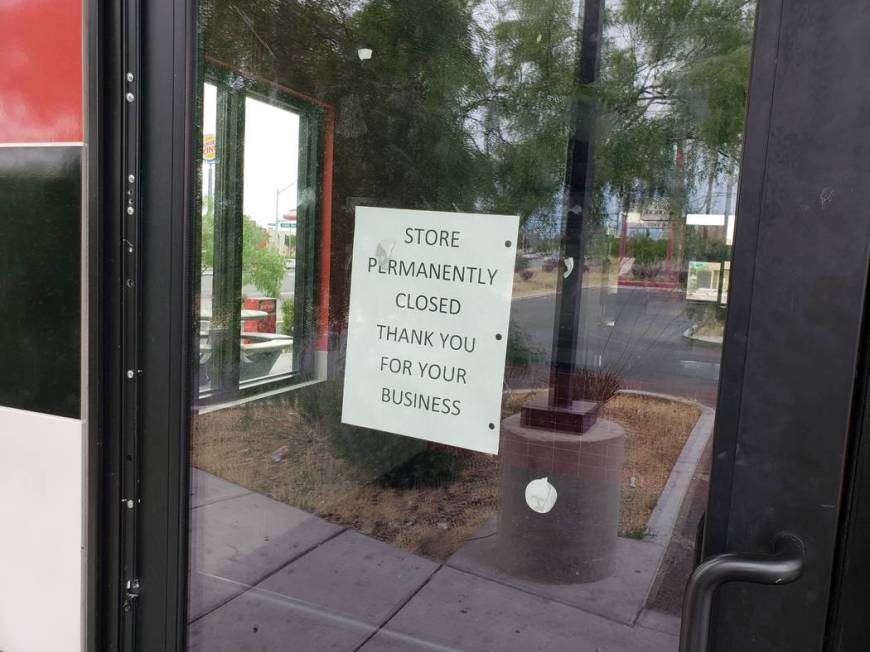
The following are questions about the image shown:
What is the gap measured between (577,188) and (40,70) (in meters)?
1.34

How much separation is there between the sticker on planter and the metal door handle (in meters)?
0.30

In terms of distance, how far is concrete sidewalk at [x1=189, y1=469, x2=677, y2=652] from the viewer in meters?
1.24

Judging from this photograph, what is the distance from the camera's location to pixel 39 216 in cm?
171

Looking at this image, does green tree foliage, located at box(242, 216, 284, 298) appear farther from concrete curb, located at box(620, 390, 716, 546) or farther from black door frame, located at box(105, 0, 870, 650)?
black door frame, located at box(105, 0, 870, 650)

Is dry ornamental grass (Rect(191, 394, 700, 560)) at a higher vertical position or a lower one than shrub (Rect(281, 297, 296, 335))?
lower

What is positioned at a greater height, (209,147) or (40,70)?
(40,70)

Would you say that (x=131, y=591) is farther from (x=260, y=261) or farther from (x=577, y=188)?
(x=577, y=188)

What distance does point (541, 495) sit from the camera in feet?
4.19

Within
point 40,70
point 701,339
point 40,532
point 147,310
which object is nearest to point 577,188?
point 701,339

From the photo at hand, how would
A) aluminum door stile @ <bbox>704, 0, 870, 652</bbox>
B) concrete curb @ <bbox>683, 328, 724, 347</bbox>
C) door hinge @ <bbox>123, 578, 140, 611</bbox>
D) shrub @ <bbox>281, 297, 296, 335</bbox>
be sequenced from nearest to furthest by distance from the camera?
aluminum door stile @ <bbox>704, 0, 870, 652</bbox>
concrete curb @ <bbox>683, 328, 724, 347</bbox>
shrub @ <bbox>281, 297, 296, 335</bbox>
door hinge @ <bbox>123, 578, 140, 611</bbox>

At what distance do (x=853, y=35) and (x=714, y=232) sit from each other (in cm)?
32

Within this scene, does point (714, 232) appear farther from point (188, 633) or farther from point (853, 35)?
point (188, 633)

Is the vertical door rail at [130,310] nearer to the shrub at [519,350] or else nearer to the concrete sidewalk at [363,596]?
the concrete sidewalk at [363,596]

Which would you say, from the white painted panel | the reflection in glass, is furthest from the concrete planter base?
the white painted panel
